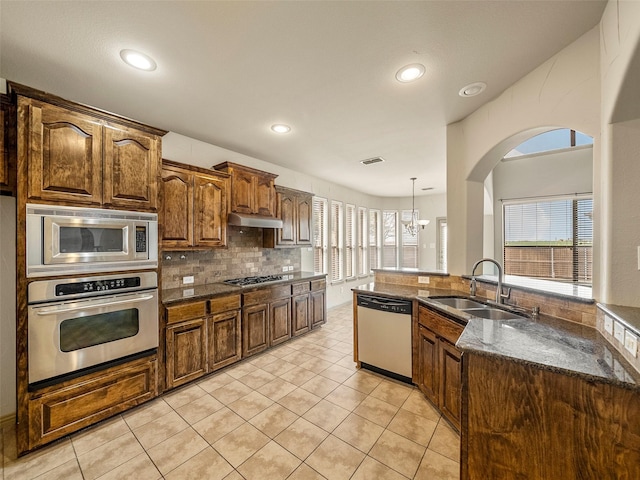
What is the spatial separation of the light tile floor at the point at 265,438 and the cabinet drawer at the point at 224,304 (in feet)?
2.43

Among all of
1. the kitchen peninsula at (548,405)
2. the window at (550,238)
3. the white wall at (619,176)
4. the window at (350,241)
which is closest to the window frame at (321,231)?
the window at (350,241)

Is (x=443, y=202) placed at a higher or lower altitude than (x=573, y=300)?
higher

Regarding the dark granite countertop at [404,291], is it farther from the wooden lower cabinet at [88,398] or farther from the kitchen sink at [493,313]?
the wooden lower cabinet at [88,398]

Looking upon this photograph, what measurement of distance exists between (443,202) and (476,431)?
7084 millimetres

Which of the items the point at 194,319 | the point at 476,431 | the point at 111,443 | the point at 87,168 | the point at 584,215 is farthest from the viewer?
the point at 584,215

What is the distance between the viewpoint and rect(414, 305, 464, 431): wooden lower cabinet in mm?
1984

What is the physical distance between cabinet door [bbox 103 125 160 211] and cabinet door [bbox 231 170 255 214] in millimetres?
1060

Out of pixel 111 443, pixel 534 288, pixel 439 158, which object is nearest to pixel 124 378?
pixel 111 443

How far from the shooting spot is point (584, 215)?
14.9 ft

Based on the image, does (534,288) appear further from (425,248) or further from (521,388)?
(425,248)

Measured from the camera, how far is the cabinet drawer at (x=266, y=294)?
327 cm

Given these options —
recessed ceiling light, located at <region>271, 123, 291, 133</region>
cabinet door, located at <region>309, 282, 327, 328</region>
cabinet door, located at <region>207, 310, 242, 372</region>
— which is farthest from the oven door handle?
cabinet door, located at <region>309, 282, 327, 328</region>

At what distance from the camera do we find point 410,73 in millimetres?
2062

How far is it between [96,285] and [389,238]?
7.20 m
